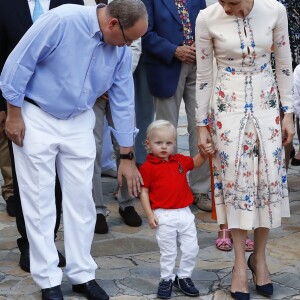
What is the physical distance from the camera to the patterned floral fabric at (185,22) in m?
6.71

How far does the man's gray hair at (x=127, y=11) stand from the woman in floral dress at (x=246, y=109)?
1.76 ft

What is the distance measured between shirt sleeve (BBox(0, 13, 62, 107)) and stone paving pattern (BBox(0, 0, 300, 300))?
1251 mm

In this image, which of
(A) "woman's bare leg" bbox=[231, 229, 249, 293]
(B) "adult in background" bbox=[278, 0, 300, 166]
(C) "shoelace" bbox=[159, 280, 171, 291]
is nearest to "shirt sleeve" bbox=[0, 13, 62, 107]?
(C) "shoelace" bbox=[159, 280, 171, 291]

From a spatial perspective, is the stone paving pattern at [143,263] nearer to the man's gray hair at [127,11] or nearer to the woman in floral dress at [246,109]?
the woman in floral dress at [246,109]

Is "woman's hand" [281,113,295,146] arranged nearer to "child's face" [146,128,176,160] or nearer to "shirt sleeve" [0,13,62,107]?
"child's face" [146,128,176,160]

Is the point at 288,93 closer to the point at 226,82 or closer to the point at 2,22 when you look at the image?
the point at 226,82

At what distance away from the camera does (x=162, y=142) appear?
5.12 m

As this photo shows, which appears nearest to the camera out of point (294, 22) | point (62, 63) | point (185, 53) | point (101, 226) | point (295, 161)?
point (62, 63)

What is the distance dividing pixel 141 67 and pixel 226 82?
6.92ft

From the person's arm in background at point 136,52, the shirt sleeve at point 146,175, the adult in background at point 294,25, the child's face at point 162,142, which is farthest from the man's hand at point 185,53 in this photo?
the shirt sleeve at point 146,175

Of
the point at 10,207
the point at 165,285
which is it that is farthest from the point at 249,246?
the point at 10,207

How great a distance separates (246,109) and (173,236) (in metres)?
0.85

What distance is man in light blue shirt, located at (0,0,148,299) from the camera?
4617 mm

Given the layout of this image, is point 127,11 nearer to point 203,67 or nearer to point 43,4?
point 203,67
